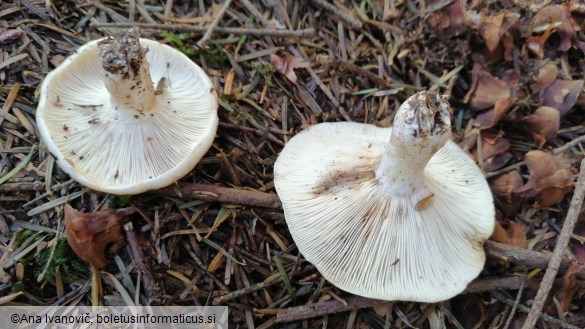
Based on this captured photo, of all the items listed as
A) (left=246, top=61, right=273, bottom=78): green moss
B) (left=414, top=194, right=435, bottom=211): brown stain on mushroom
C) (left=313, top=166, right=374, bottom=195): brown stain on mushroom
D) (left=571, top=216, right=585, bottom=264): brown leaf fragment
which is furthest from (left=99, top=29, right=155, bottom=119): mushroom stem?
(left=571, top=216, right=585, bottom=264): brown leaf fragment

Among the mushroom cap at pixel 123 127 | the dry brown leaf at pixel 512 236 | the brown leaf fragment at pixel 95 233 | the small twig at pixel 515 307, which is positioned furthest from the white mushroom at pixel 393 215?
the brown leaf fragment at pixel 95 233

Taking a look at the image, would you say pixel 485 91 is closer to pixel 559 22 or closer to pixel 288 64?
pixel 559 22

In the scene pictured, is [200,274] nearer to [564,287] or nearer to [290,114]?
[290,114]

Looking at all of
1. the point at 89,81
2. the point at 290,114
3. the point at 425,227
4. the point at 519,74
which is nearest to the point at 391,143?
the point at 425,227

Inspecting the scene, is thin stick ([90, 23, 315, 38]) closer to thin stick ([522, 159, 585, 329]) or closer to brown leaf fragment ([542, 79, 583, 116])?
brown leaf fragment ([542, 79, 583, 116])

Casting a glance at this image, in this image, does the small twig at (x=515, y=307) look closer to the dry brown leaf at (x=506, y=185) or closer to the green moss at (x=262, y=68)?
the dry brown leaf at (x=506, y=185)

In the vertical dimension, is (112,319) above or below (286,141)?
Result: below

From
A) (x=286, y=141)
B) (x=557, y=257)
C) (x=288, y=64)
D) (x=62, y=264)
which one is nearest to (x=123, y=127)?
(x=62, y=264)
